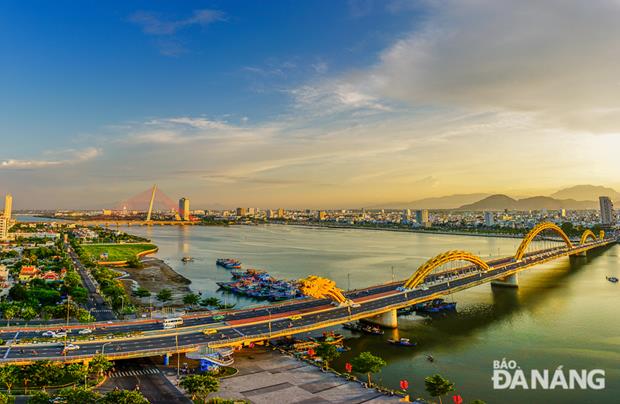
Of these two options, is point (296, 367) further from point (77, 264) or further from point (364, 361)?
point (77, 264)

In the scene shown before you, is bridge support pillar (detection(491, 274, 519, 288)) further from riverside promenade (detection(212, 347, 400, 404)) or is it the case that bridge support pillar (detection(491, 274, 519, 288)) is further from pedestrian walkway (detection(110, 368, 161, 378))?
pedestrian walkway (detection(110, 368, 161, 378))

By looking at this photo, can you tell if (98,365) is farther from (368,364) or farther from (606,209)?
(606,209)

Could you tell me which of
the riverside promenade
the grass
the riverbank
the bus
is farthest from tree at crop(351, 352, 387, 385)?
the grass

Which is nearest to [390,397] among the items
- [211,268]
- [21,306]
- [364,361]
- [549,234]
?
[364,361]

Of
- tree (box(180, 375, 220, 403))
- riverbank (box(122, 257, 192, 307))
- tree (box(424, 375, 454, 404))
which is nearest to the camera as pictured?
tree (box(180, 375, 220, 403))


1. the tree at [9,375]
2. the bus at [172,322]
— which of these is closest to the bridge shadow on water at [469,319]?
the bus at [172,322]

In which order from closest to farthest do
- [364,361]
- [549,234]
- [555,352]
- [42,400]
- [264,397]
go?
[42,400] < [264,397] < [364,361] < [555,352] < [549,234]

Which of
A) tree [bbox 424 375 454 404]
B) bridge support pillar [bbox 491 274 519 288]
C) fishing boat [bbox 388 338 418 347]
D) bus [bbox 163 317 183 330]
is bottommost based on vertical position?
fishing boat [bbox 388 338 418 347]
